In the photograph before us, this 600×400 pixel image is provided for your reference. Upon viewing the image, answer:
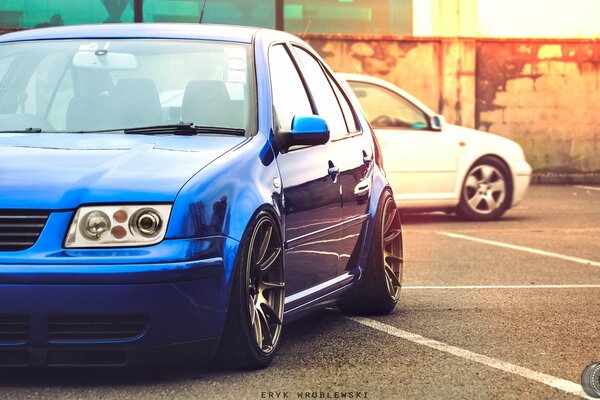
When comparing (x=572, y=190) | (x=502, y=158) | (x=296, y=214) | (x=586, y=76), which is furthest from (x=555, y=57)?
(x=296, y=214)

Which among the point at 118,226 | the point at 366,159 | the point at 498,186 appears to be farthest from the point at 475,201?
the point at 118,226

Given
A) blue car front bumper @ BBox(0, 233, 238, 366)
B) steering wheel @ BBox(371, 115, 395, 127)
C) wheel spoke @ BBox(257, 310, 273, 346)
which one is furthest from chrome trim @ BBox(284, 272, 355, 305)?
steering wheel @ BBox(371, 115, 395, 127)

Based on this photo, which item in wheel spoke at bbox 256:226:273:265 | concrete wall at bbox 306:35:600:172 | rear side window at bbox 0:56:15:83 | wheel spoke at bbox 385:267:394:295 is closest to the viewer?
wheel spoke at bbox 256:226:273:265

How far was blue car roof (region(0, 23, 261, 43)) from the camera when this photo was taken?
676cm

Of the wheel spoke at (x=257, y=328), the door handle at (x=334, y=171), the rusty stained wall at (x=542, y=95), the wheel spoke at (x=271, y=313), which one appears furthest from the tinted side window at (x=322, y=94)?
the rusty stained wall at (x=542, y=95)

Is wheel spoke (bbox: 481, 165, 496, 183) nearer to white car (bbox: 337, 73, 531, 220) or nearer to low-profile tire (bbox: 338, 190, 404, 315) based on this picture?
white car (bbox: 337, 73, 531, 220)

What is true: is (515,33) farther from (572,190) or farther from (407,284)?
(407,284)

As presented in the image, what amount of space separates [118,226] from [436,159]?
9.80 metres

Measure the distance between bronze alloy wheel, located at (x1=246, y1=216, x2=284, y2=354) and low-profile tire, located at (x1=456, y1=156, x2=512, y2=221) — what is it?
9.30 metres

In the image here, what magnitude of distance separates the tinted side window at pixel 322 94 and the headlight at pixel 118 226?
2088 mm

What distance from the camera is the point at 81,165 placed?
5422 mm

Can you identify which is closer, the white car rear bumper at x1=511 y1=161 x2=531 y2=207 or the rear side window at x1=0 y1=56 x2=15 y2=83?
the rear side window at x1=0 y1=56 x2=15 y2=83

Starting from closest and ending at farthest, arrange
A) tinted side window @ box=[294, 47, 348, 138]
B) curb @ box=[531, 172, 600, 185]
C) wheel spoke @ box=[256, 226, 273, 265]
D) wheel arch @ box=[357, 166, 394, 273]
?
wheel spoke @ box=[256, 226, 273, 265]
tinted side window @ box=[294, 47, 348, 138]
wheel arch @ box=[357, 166, 394, 273]
curb @ box=[531, 172, 600, 185]

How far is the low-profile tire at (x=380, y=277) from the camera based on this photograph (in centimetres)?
745
